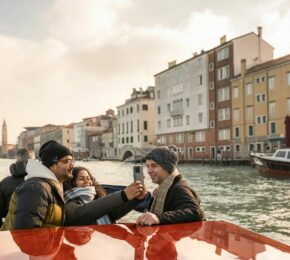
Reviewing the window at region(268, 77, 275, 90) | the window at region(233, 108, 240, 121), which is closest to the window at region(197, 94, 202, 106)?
the window at region(233, 108, 240, 121)

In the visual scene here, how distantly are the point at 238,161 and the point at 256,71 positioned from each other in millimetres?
8262

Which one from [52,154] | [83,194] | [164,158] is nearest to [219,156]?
[164,158]

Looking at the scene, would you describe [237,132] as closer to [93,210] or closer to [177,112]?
[177,112]

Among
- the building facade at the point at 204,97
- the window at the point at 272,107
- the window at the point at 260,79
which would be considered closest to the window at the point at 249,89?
the window at the point at 260,79

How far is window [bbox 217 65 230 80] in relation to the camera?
41.4 meters

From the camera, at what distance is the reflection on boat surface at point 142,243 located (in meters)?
1.85

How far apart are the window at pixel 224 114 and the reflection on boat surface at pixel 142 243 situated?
39848 millimetres

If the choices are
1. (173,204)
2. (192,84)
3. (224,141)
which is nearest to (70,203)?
(173,204)

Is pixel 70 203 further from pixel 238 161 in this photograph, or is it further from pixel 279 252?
pixel 238 161

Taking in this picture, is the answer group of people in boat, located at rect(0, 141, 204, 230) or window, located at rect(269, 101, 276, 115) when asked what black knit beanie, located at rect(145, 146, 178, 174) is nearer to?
group of people in boat, located at rect(0, 141, 204, 230)

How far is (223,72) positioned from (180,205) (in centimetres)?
4055

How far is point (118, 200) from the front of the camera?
2750 millimetres

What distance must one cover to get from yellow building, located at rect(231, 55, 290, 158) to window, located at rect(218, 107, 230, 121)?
2.98ft

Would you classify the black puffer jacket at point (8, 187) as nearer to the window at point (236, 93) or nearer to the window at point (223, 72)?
the window at point (236, 93)
